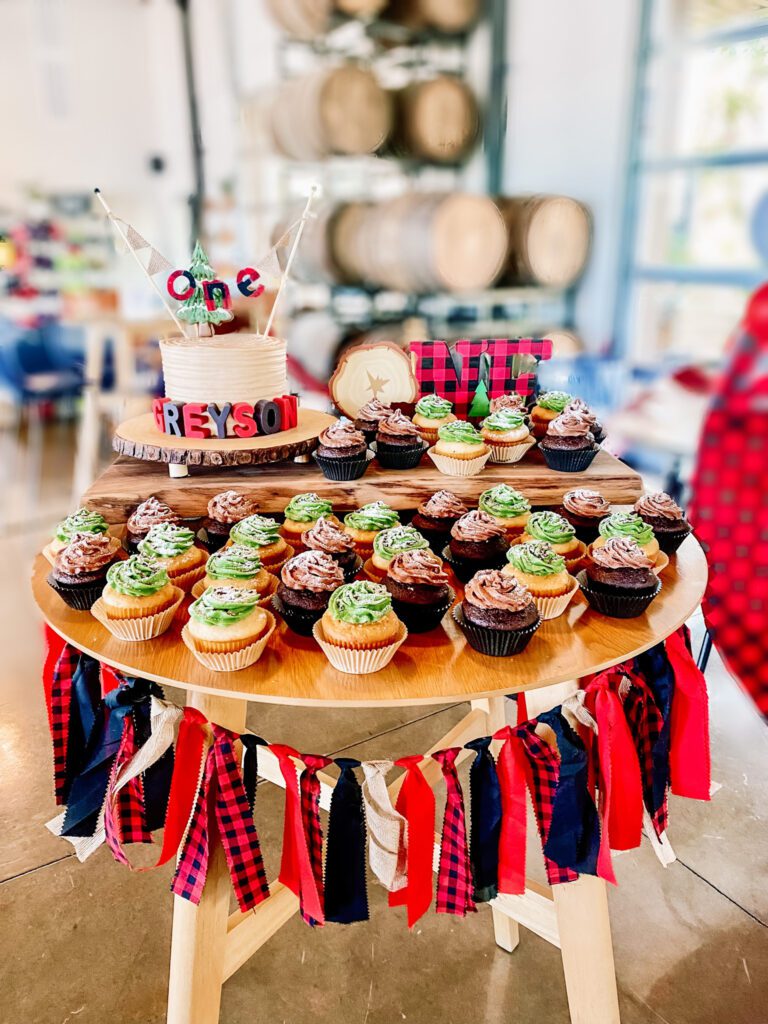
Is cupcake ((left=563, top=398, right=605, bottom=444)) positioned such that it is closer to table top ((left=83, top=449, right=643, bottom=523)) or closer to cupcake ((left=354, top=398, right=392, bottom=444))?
table top ((left=83, top=449, right=643, bottom=523))

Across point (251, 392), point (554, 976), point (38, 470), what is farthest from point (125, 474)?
point (38, 470)

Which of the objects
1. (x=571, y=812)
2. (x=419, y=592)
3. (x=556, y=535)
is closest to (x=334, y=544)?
(x=419, y=592)

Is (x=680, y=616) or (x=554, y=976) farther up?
(x=680, y=616)

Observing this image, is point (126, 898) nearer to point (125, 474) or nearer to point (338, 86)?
point (125, 474)

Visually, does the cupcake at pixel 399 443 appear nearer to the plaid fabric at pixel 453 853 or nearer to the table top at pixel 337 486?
the table top at pixel 337 486

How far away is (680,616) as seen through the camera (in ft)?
4.32

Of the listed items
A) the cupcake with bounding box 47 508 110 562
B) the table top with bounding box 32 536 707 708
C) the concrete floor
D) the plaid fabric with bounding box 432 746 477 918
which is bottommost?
the concrete floor

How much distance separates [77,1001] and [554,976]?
3.73 feet

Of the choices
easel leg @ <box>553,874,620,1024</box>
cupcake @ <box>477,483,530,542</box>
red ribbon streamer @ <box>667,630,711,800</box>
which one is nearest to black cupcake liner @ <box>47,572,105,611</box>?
cupcake @ <box>477,483,530,542</box>

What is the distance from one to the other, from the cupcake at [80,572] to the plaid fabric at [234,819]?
0.37 m

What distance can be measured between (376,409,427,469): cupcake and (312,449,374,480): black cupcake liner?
88mm

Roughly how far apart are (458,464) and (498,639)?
637 mm

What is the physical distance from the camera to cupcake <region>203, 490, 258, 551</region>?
1.61m

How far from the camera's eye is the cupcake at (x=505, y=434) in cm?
182
